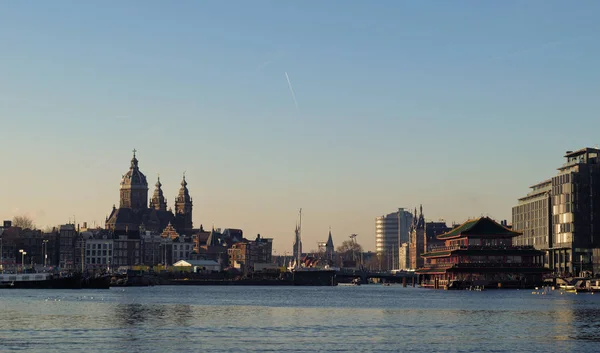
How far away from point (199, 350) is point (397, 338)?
20.4 m

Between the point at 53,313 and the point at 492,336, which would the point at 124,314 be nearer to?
the point at 53,313

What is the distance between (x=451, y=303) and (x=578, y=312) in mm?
33089

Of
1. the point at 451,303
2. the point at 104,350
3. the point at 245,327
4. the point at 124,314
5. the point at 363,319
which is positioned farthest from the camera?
the point at 451,303

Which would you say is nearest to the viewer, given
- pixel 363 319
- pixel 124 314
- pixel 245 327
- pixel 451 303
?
pixel 245 327

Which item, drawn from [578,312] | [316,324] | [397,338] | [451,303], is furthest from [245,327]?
[451,303]

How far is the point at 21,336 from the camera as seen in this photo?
293ft

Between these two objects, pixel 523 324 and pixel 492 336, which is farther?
pixel 523 324

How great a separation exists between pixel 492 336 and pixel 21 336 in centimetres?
4240

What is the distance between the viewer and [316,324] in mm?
108062

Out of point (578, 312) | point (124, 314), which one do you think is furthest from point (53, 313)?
point (578, 312)

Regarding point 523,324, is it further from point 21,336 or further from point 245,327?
point 21,336

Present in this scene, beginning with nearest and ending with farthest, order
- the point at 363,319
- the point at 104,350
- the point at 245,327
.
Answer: the point at 104,350 → the point at 245,327 → the point at 363,319

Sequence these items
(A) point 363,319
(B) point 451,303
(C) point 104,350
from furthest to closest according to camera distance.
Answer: (B) point 451,303, (A) point 363,319, (C) point 104,350

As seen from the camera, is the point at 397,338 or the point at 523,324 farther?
the point at 523,324
